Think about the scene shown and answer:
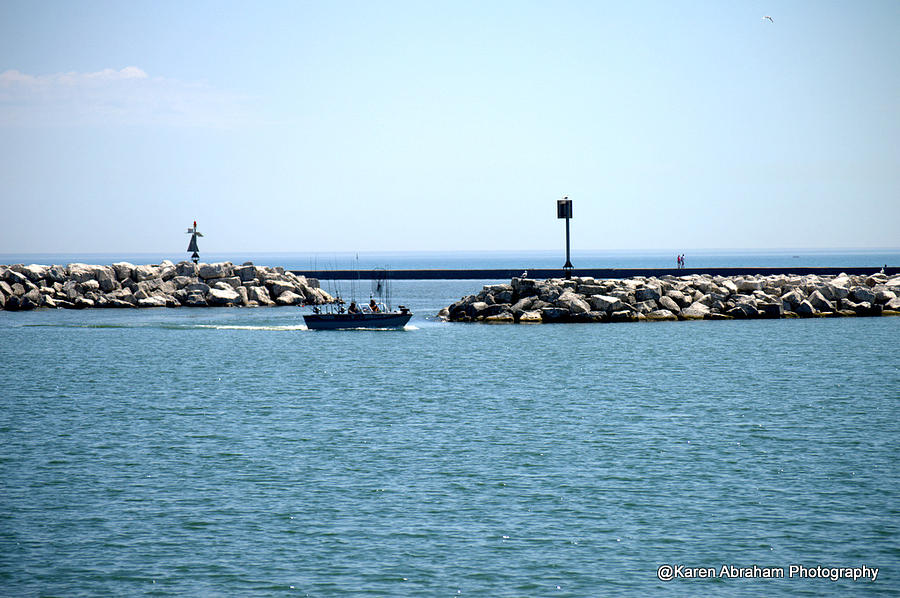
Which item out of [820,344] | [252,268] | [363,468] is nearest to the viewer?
[363,468]

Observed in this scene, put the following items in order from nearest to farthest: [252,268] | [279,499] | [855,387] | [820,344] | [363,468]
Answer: [279,499] → [363,468] → [855,387] → [820,344] → [252,268]

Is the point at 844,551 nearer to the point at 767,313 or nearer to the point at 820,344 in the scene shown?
the point at 820,344

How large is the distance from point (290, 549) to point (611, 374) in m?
25.0

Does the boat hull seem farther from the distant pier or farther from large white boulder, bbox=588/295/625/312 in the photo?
the distant pier

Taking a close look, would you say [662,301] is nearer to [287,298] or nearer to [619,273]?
[287,298]

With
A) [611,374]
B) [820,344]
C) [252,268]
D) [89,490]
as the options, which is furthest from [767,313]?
[89,490]

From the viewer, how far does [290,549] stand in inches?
→ 598

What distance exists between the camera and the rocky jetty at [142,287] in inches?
3359

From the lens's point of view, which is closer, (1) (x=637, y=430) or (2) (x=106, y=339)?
(1) (x=637, y=430)

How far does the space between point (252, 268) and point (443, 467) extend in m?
72.1

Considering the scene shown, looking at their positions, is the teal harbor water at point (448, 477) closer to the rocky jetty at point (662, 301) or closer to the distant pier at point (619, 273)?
the rocky jetty at point (662, 301)

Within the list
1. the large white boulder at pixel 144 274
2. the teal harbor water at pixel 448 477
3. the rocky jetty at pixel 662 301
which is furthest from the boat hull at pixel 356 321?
the large white boulder at pixel 144 274

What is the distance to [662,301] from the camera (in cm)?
6419

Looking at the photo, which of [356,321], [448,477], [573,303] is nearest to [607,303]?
[573,303]
